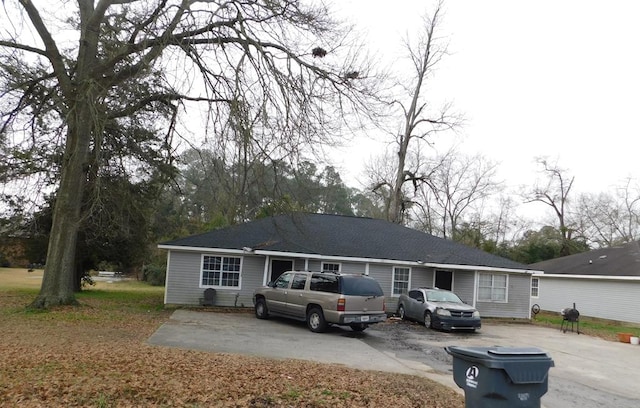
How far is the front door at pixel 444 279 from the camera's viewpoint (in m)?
23.7

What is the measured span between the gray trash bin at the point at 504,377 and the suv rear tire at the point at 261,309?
12.3 m

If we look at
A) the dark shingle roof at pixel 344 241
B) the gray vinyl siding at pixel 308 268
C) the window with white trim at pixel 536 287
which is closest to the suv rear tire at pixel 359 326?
the dark shingle roof at pixel 344 241

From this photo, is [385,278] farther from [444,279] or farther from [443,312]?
[443,312]

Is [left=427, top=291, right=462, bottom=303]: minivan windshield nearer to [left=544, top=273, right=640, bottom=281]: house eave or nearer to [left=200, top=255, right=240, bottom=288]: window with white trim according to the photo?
[left=200, top=255, right=240, bottom=288]: window with white trim

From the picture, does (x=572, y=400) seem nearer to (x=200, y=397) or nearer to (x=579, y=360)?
(x=579, y=360)

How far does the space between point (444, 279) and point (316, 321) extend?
35.1 ft

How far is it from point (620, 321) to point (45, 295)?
26797 millimetres

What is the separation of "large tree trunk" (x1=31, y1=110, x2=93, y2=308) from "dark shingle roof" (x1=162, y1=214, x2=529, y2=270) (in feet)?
14.0

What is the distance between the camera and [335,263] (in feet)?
70.7

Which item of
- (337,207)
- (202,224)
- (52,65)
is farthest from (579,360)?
(337,207)

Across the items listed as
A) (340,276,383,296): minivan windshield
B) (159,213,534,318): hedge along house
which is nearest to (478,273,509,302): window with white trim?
(159,213,534,318): hedge along house

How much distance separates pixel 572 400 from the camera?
8539 millimetres

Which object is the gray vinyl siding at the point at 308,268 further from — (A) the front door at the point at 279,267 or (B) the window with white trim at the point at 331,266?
(A) the front door at the point at 279,267

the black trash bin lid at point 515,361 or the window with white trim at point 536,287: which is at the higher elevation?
the black trash bin lid at point 515,361
